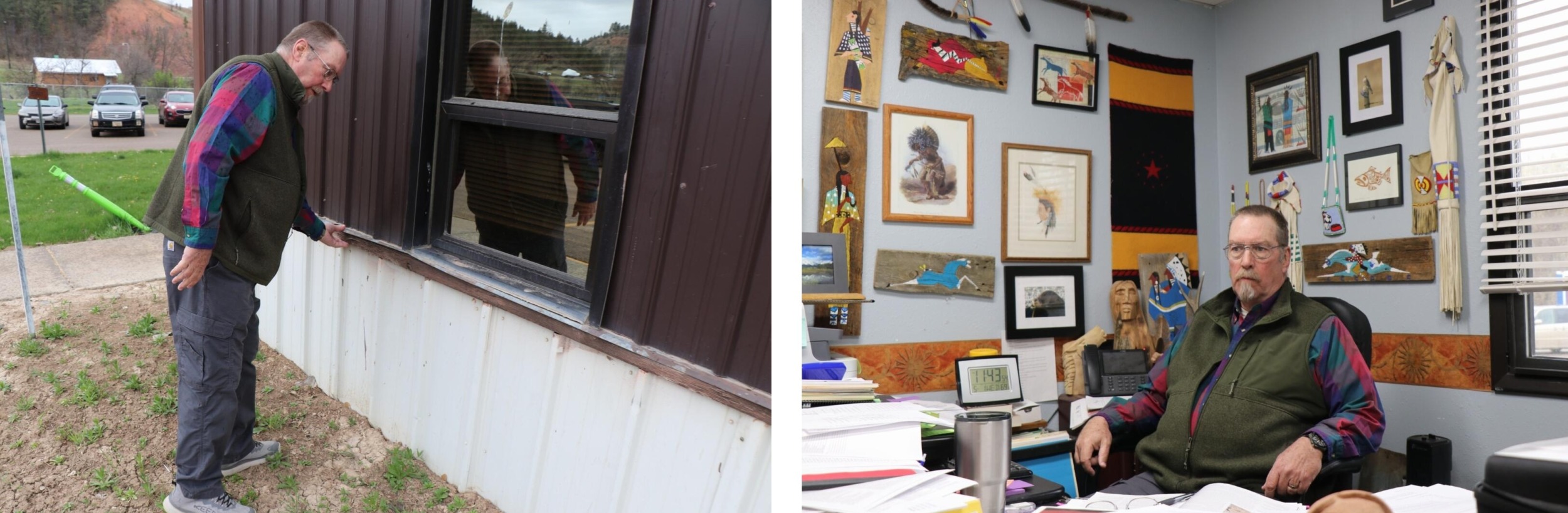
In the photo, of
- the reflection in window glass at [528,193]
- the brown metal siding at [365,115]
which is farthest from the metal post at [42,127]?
the reflection in window glass at [528,193]

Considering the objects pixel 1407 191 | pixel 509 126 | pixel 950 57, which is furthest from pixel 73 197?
pixel 1407 191

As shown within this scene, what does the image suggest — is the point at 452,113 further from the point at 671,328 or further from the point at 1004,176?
the point at 1004,176

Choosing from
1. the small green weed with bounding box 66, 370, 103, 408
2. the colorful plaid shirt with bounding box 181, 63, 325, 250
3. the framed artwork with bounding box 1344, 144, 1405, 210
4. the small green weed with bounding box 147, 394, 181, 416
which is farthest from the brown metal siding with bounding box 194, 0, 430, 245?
the framed artwork with bounding box 1344, 144, 1405, 210

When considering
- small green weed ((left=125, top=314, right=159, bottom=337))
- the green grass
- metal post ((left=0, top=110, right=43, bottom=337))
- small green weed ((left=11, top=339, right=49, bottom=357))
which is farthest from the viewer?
the green grass

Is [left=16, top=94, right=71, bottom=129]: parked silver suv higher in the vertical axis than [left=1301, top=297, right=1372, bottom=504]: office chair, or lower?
higher

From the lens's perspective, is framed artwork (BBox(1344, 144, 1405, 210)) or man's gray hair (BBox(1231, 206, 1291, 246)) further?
man's gray hair (BBox(1231, 206, 1291, 246))

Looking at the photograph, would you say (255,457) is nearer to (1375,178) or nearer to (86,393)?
(86,393)

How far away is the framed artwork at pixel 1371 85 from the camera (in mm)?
1462

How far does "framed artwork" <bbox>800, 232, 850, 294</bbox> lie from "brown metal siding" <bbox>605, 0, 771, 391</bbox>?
433mm

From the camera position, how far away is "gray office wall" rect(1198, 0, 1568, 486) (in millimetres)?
1344

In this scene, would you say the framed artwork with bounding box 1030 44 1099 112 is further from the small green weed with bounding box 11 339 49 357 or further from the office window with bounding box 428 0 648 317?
the small green weed with bounding box 11 339 49 357

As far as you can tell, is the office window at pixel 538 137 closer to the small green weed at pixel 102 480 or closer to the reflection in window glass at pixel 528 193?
the reflection in window glass at pixel 528 193

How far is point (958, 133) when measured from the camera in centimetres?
217

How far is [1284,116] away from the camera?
1609 millimetres
